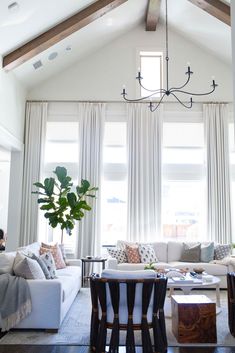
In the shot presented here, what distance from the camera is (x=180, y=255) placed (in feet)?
22.5

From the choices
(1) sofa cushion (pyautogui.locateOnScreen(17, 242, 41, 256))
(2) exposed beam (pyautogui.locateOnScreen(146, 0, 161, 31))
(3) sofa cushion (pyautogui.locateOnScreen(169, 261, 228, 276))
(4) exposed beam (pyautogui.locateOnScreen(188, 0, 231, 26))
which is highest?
(2) exposed beam (pyautogui.locateOnScreen(146, 0, 161, 31))

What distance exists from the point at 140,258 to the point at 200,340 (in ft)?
9.51

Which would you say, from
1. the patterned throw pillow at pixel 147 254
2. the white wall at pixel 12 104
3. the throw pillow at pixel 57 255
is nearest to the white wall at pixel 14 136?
the white wall at pixel 12 104

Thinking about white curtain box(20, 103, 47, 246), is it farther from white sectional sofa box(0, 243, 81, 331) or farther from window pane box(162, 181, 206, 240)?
white sectional sofa box(0, 243, 81, 331)

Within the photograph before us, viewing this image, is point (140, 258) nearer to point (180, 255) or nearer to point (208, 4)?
point (180, 255)

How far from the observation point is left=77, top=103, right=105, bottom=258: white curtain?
7.33 metres

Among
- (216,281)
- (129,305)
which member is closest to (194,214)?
(216,281)

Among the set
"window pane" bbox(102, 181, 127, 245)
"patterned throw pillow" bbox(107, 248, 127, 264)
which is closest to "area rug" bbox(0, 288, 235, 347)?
"patterned throw pillow" bbox(107, 248, 127, 264)

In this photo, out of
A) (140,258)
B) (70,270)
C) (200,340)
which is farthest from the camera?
(140,258)

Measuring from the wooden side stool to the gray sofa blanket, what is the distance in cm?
177

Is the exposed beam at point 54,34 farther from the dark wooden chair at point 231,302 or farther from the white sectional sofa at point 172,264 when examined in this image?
the dark wooden chair at point 231,302

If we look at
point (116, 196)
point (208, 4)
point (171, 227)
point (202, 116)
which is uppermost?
point (208, 4)

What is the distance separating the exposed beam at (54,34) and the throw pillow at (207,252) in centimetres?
506

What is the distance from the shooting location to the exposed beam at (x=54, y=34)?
613cm
